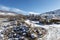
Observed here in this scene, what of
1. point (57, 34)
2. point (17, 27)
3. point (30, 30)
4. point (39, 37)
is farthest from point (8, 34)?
point (57, 34)

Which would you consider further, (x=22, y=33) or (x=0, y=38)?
(x=22, y=33)

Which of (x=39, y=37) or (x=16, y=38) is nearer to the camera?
(x=16, y=38)

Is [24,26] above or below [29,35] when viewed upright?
above

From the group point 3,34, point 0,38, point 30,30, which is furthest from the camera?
point 30,30

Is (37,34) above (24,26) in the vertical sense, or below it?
below

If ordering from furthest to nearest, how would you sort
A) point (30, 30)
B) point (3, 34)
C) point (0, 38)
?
point (30, 30) → point (3, 34) → point (0, 38)

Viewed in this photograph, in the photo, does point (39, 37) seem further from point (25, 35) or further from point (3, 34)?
point (3, 34)

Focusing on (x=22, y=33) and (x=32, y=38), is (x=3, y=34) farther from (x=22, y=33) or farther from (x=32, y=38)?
(x=32, y=38)

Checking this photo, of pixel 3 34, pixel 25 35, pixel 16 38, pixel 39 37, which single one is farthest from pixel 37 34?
pixel 3 34
